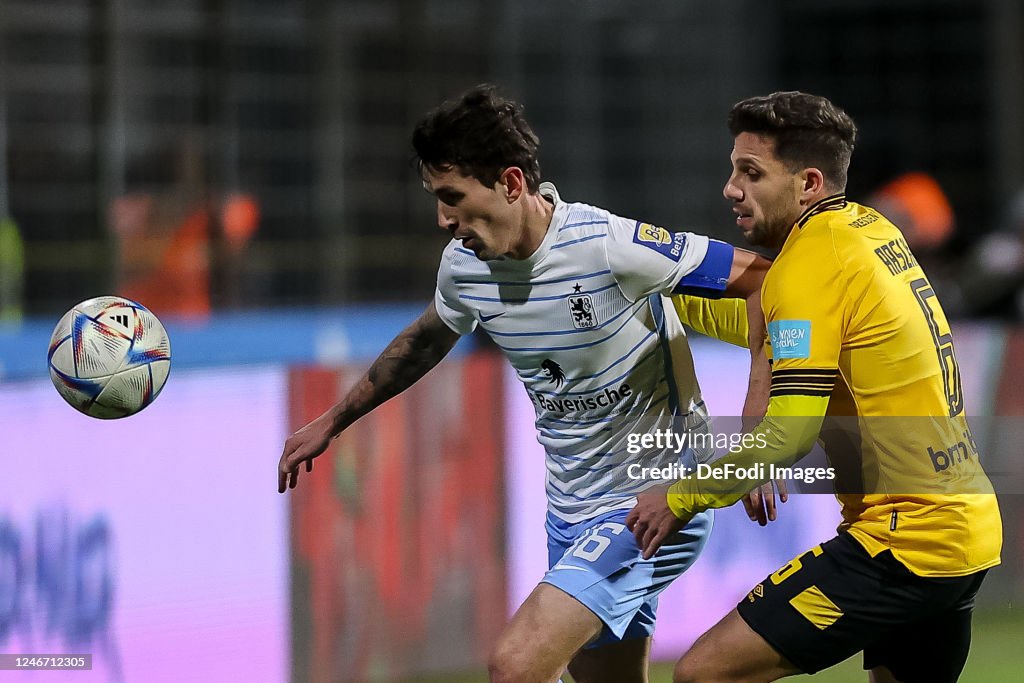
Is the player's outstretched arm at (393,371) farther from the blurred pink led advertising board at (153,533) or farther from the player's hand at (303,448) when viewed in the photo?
the blurred pink led advertising board at (153,533)

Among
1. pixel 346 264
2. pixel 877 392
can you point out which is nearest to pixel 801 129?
pixel 877 392

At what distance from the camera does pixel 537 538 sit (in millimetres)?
6273

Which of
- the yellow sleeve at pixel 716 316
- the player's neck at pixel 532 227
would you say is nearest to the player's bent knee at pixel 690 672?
the yellow sleeve at pixel 716 316

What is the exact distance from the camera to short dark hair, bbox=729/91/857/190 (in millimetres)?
3404

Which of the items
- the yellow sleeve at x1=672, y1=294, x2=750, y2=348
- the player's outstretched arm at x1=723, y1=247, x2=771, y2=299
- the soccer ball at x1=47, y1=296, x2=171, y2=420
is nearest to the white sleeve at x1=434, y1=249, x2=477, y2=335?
the yellow sleeve at x1=672, y1=294, x2=750, y2=348

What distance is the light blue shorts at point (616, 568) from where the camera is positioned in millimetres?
3678

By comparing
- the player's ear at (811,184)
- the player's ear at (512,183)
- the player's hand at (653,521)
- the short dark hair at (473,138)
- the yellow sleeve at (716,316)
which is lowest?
the player's hand at (653,521)

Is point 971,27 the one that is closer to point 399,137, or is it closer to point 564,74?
point 564,74

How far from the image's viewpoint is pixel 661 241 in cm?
379

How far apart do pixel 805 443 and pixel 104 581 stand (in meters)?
2.93

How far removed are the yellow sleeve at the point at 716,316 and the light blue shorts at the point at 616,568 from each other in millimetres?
497

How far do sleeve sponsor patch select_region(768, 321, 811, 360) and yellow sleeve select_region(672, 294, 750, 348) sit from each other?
76cm

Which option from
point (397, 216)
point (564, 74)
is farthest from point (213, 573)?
point (564, 74)

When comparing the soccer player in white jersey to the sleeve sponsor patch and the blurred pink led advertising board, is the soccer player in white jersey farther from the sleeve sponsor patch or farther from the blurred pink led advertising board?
the blurred pink led advertising board
